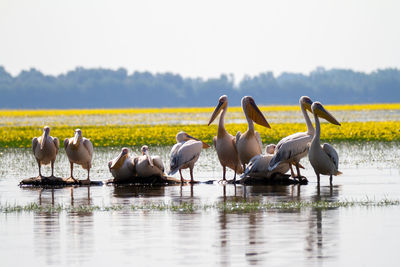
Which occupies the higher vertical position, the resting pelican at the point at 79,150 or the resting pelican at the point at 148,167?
the resting pelican at the point at 79,150

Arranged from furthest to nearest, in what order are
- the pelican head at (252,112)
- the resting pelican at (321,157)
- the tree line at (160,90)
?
the tree line at (160,90) < the pelican head at (252,112) < the resting pelican at (321,157)

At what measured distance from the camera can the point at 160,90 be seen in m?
148

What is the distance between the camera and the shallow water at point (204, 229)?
8086 mm

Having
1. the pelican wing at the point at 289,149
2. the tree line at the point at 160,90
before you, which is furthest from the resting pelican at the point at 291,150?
the tree line at the point at 160,90

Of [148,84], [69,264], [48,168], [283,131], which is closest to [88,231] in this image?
[69,264]

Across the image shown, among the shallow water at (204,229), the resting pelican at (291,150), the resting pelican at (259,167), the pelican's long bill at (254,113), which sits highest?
the pelican's long bill at (254,113)

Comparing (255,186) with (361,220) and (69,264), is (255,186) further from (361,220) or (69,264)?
(69,264)

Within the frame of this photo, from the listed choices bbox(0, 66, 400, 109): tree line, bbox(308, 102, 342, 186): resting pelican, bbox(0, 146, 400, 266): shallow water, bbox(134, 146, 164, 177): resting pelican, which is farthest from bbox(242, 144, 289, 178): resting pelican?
bbox(0, 66, 400, 109): tree line

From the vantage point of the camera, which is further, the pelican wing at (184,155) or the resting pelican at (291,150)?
the pelican wing at (184,155)

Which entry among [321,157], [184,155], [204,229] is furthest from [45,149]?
[204,229]

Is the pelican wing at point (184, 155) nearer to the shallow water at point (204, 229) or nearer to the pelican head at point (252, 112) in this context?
the shallow water at point (204, 229)

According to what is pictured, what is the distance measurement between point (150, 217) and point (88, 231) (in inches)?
43.3

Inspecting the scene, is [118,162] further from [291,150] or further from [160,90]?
[160,90]

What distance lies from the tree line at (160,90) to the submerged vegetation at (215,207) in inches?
5140
